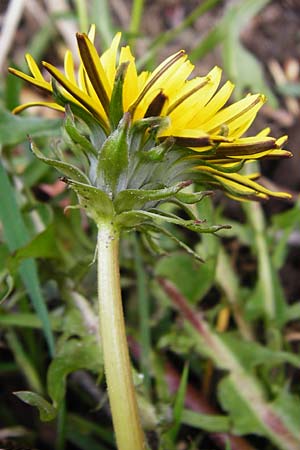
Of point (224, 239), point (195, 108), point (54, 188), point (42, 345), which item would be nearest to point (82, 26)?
point (54, 188)

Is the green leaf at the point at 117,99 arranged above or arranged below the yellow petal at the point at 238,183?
above

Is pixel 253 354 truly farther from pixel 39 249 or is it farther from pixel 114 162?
pixel 114 162

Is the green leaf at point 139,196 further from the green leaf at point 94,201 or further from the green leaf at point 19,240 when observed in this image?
the green leaf at point 19,240

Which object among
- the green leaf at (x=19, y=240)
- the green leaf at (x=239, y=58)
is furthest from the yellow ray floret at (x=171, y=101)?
the green leaf at (x=239, y=58)

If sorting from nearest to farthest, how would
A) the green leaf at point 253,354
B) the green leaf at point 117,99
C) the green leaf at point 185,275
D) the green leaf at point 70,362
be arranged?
1. the green leaf at point 117,99
2. the green leaf at point 70,362
3. the green leaf at point 253,354
4. the green leaf at point 185,275

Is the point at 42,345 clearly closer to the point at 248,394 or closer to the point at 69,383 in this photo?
the point at 69,383

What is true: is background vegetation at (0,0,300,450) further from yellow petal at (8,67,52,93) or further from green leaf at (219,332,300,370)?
yellow petal at (8,67,52,93)

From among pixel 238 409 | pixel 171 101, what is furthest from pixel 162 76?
pixel 238 409
